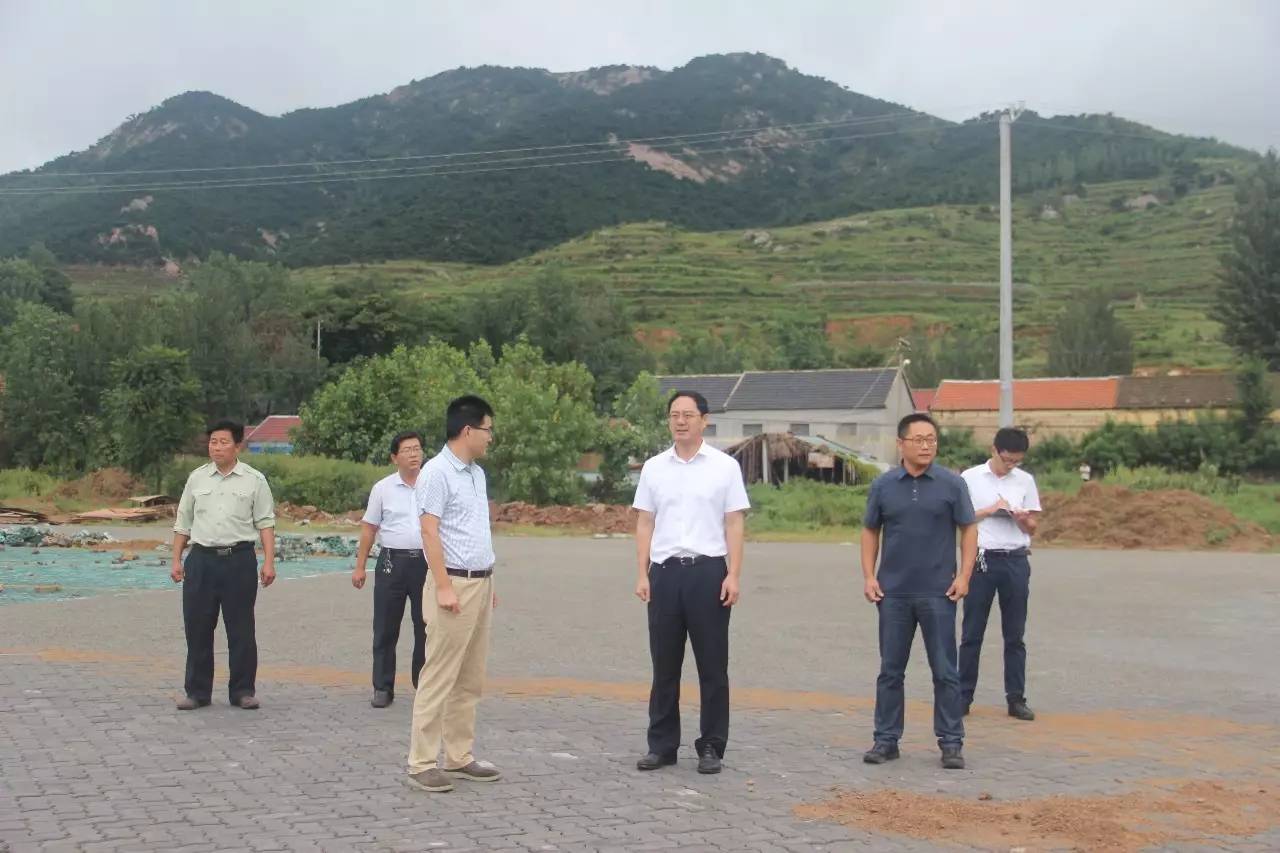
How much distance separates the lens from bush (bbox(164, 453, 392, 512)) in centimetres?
3828

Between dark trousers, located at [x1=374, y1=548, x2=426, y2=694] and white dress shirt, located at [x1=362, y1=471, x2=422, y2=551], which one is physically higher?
white dress shirt, located at [x1=362, y1=471, x2=422, y2=551]

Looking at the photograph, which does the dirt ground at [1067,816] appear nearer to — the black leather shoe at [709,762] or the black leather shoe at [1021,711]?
the black leather shoe at [709,762]

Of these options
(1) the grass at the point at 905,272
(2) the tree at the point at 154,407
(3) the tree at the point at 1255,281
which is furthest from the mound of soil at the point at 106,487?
(3) the tree at the point at 1255,281

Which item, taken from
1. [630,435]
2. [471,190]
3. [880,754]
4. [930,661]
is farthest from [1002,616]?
[471,190]

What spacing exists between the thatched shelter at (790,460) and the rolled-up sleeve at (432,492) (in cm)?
4350

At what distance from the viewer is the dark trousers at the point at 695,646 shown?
693cm

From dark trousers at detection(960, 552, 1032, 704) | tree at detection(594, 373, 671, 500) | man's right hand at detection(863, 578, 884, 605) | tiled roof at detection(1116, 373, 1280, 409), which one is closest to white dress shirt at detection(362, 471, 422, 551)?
man's right hand at detection(863, 578, 884, 605)

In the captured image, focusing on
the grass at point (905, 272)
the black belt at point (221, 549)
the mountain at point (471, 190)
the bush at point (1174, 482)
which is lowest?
the bush at point (1174, 482)

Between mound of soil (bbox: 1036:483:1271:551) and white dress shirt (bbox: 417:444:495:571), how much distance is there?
23.0 m

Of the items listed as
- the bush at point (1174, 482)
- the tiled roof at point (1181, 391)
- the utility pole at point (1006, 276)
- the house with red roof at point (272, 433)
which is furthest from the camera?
the house with red roof at point (272, 433)

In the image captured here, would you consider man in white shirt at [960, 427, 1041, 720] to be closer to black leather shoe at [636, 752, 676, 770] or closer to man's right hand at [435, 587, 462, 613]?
black leather shoe at [636, 752, 676, 770]

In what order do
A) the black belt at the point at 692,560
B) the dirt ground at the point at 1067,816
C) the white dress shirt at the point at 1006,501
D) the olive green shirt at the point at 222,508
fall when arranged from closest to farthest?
the dirt ground at the point at 1067,816, the black belt at the point at 692,560, the olive green shirt at the point at 222,508, the white dress shirt at the point at 1006,501

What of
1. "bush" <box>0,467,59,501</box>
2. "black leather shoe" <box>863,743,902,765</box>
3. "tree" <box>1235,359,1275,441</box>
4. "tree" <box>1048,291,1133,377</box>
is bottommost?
"bush" <box>0,467,59,501</box>

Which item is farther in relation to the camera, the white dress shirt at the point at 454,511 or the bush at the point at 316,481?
the bush at the point at 316,481
